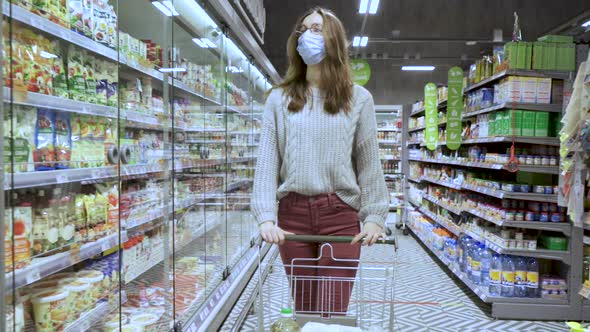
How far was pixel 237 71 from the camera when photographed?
4.80 meters

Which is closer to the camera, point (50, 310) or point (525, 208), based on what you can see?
point (50, 310)

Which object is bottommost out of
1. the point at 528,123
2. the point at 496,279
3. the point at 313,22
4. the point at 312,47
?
the point at 496,279

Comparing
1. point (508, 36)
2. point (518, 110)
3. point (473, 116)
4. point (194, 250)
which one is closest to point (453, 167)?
point (473, 116)

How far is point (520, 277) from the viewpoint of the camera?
156 inches

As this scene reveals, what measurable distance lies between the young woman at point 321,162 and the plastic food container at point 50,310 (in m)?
0.98

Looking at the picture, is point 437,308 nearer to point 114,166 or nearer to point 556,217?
point 556,217

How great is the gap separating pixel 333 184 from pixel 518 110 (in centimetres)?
289

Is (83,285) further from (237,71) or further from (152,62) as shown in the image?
(237,71)

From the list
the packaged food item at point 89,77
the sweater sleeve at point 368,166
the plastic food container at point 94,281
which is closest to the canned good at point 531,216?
the sweater sleeve at point 368,166

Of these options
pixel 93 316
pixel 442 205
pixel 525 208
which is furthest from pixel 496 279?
pixel 93 316

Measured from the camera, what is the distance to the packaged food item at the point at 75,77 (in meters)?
2.07

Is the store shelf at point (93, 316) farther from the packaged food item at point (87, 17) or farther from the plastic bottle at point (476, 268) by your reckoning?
the plastic bottle at point (476, 268)

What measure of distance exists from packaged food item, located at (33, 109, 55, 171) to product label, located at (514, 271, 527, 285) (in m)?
3.70

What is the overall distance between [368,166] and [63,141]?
4.42ft
